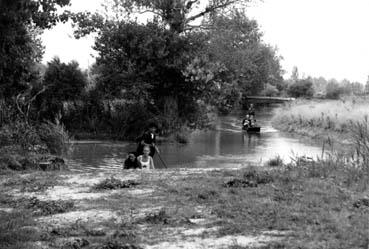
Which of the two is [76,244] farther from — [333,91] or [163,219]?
[333,91]

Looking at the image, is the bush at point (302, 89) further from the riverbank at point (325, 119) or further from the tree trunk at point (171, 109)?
the tree trunk at point (171, 109)

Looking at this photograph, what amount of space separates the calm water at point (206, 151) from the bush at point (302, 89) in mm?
52076

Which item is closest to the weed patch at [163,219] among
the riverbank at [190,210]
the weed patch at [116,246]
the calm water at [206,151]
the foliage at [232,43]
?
the riverbank at [190,210]

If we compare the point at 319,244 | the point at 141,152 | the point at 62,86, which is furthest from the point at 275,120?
the point at 319,244

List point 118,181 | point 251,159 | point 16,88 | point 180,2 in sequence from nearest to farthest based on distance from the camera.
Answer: point 118,181
point 16,88
point 251,159
point 180,2

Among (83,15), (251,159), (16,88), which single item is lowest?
(251,159)

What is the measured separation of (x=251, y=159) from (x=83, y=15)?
32.0 ft

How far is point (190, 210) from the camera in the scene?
7453 millimetres

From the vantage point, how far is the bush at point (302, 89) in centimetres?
8438

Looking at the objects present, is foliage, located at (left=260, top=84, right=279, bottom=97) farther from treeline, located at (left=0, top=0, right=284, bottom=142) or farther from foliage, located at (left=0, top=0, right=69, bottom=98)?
foliage, located at (left=0, top=0, right=69, bottom=98)

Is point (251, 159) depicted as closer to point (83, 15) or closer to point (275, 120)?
point (83, 15)

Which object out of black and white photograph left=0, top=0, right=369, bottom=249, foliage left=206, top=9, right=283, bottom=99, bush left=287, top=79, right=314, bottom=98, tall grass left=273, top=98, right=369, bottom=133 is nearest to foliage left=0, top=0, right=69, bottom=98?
black and white photograph left=0, top=0, right=369, bottom=249

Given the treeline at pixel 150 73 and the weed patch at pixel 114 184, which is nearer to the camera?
the weed patch at pixel 114 184

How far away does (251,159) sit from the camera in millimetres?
21328
